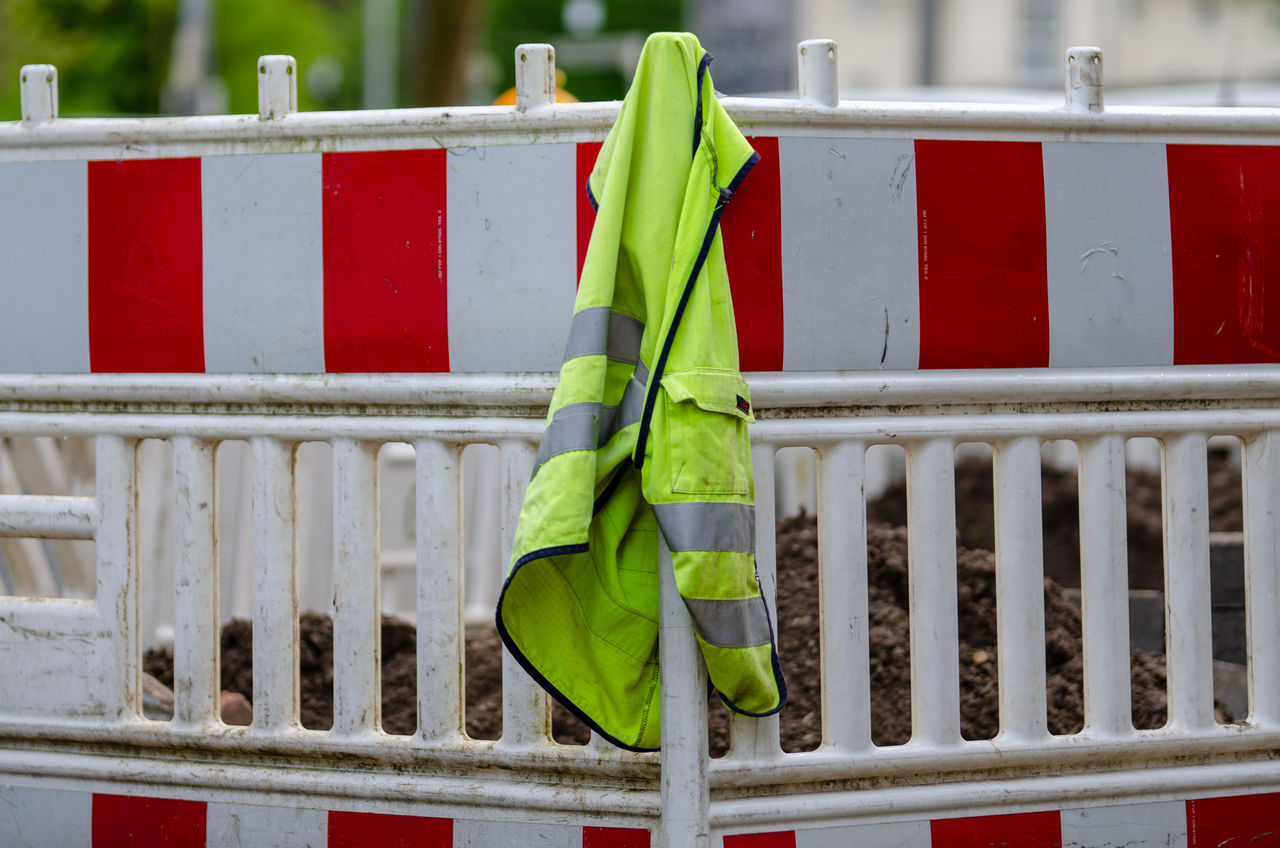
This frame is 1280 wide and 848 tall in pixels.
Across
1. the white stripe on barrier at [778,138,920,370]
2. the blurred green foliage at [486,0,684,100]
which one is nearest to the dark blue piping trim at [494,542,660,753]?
the white stripe on barrier at [778,138,920,370]

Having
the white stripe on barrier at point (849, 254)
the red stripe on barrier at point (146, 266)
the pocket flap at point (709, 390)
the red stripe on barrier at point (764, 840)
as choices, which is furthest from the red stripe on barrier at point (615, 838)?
the red stripe on barrier at point (146, 266)

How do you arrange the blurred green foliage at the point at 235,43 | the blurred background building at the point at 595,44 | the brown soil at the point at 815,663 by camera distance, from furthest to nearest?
the blurred green foliage at the point at 235,43 < the blurred background building at the point at 595,44 < the brown soil at the point at 815,663

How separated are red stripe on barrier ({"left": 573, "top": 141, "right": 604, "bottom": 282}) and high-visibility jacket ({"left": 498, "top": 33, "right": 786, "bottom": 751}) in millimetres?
71

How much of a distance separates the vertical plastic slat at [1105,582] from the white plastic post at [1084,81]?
636 mm

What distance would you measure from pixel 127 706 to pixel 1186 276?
87.3 inches

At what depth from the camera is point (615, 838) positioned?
7.25 feet

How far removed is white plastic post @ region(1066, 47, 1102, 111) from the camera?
230 centimetres

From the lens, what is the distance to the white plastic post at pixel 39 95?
7.90 feet

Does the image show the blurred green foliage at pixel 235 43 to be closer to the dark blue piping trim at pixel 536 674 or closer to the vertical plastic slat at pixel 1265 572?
the dark blue piping trim at pixel 536 674

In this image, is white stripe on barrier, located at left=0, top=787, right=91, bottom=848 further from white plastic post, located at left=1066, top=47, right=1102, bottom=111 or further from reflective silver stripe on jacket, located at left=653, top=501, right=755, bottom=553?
white plastic post, located at left=1066, top=47, right=1102, bottom=111

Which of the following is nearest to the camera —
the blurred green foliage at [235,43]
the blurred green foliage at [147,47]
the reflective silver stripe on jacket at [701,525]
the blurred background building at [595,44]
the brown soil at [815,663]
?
the reflective silver stripe on jacket at [701,525]

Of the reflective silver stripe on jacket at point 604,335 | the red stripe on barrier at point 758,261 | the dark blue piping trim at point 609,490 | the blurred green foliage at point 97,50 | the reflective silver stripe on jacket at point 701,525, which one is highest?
the blurred green foliage at point 97,50

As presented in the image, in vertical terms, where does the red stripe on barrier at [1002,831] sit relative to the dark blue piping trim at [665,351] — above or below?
below

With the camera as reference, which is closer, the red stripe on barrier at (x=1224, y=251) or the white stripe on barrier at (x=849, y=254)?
the white stripe on barrier at (x=849, y=254)
